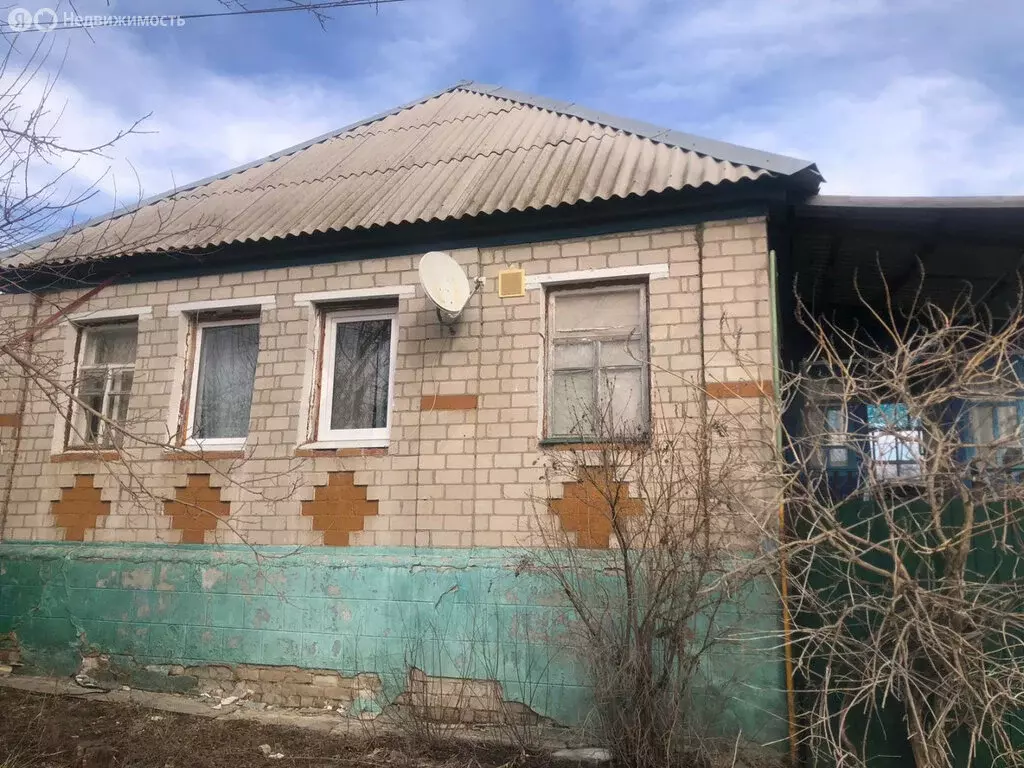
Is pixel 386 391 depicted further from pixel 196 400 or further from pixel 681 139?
pixel 681 139

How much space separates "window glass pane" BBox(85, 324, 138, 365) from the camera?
24.9ft

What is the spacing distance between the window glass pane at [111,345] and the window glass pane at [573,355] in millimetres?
4240

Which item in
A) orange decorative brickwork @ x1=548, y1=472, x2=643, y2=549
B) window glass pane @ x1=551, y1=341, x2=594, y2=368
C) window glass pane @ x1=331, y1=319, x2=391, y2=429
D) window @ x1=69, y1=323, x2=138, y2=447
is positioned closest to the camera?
orange decorative brickwork @ x1=548, y1=472, x2=643, y2=549

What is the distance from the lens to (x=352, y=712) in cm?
583

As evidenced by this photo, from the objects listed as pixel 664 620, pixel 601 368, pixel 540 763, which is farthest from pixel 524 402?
pixel 540 763

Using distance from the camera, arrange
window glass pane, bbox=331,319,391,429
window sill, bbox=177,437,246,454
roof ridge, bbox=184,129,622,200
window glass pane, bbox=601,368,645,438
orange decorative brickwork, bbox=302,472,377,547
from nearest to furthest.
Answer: window glass pane, bbox=601,368,645,438
orange decorative brickwork, bbox=302,472,377,547
window glass pane, bbox=331,319,391,429
window sill, bbox=177,437,246,454
roof ridge, bbox=184,129,622,200

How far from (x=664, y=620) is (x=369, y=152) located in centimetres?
578

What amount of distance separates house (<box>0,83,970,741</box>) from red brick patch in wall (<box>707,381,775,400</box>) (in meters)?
0.02

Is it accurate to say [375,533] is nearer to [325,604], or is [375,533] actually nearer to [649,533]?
[325,604]

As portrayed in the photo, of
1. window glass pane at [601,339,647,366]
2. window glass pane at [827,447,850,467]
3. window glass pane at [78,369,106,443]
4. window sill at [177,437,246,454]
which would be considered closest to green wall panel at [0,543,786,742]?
window sill at [177,437,246,454]

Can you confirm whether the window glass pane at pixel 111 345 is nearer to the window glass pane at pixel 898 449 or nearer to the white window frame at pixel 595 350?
the white window frame at pixel 595 350

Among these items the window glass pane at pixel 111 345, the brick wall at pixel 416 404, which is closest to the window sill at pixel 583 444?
the brick wall at pixel 416 404

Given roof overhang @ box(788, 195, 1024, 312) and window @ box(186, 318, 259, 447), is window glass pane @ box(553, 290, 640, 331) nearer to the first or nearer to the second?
roof overhang @ box(788, 195, 1024, 312)

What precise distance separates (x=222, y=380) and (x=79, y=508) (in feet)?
5.69
